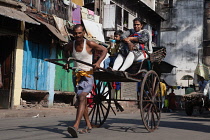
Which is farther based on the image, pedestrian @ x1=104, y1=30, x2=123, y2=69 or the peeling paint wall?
the peeling paint wall

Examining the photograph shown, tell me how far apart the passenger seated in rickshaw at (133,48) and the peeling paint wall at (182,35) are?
32.0m

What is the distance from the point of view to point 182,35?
38969 mm

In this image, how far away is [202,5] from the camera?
37.9 metres

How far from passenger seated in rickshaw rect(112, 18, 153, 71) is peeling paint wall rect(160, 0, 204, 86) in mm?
31952

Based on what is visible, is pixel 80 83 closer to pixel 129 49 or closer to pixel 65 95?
pixel 129 49

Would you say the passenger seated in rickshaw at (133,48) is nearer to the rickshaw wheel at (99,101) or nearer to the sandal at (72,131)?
the rickshaw wheel at (99,101)

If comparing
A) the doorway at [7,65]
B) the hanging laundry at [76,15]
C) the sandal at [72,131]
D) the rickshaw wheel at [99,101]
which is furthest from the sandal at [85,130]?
the hanging laundry at [76,15]

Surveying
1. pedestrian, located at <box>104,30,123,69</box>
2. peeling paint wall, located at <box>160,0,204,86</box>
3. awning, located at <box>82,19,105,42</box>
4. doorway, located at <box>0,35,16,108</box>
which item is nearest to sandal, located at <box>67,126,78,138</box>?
pedestrian, located at <box>104,30,123,69</box>

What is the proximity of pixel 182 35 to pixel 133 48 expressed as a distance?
33.3 metres

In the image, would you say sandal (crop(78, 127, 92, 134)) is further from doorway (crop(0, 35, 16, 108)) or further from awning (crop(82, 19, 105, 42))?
awning (crop(82, 19, 105, 42))

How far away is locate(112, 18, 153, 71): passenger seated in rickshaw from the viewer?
700cm

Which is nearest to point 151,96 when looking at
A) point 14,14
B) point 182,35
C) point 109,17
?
point 14,14

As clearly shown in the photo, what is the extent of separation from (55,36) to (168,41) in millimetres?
26675

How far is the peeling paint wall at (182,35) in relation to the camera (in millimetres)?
38000
